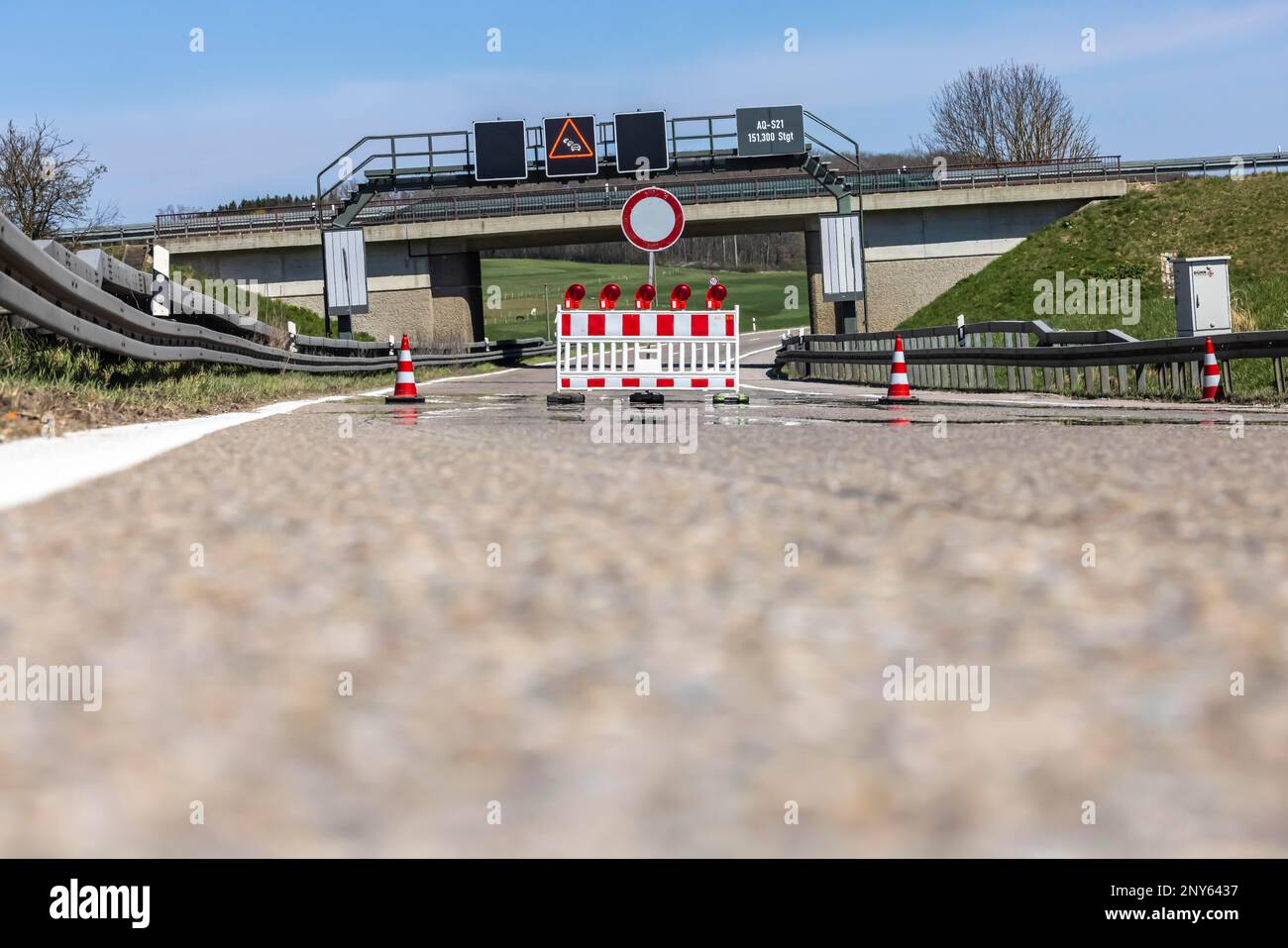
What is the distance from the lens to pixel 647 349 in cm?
1638

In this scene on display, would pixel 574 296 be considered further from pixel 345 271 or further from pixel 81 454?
pixel 345 271

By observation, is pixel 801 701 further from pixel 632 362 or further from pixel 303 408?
pixel 632 362

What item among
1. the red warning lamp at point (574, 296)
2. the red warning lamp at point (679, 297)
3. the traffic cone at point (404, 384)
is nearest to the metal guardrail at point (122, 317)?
the traffic cone at point (404, 384)

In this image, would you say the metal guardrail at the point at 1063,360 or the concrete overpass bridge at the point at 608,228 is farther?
the concrete overpass bridge at the point at 608,228

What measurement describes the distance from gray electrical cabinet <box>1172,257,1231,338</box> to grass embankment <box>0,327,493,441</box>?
14.0 metres

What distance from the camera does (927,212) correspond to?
2388 inches

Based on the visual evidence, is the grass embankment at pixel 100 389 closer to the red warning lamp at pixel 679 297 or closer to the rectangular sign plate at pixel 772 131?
the red warning lamp at pixel 679 297

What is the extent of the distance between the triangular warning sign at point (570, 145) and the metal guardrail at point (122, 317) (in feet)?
101

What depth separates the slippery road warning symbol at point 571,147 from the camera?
176ft

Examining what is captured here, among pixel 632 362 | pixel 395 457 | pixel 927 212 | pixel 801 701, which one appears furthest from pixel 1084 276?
pixel 801 701

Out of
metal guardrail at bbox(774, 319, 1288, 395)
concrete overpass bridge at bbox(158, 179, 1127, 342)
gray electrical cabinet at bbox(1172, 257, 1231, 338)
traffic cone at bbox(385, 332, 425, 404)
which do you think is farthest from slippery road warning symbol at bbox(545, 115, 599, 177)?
traffic cone at bbox(385, 332, 425, 404)

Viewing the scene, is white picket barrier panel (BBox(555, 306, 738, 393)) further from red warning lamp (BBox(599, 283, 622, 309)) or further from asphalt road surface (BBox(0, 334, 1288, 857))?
asphalt road surface (BBox(0, 334, 1288, 857))

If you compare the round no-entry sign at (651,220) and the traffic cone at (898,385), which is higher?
the round no-entry sign at (651,220)

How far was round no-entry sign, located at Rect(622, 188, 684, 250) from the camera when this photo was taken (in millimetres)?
16781
